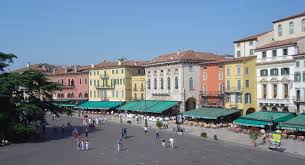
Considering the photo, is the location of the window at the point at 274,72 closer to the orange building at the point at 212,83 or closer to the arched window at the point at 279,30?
the arched window at the point at 279,30

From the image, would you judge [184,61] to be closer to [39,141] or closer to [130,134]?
[130,134]

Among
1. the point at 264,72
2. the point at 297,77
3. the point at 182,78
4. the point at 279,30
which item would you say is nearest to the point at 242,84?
the point at 264,72

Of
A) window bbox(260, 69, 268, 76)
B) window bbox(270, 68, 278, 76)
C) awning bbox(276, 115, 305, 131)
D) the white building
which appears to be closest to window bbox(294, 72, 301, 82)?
window bbox(270, 68, 278, 76)

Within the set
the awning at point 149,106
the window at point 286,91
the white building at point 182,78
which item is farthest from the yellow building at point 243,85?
the awning at point 149,106

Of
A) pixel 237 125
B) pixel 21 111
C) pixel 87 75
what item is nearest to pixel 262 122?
pixel 237 125

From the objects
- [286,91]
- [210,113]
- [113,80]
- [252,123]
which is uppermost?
[113,80]

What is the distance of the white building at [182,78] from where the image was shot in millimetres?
73625

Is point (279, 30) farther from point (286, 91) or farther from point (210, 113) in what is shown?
point (210, 113)

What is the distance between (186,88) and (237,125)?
17.1 metres

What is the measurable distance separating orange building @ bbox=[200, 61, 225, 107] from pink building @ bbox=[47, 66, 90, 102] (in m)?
41.4

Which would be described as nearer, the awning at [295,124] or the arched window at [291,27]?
the awning at [295,124]

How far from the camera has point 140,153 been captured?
40.3m

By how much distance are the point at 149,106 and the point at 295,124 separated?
1344 inches

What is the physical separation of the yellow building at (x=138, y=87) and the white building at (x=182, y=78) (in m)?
8.40
